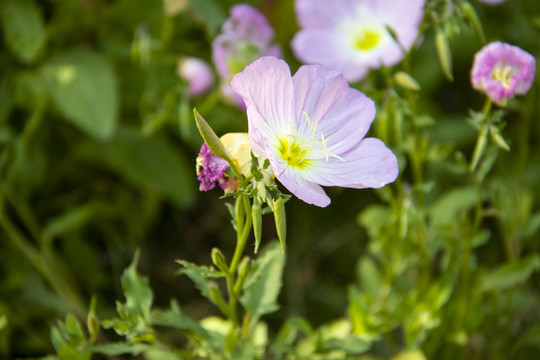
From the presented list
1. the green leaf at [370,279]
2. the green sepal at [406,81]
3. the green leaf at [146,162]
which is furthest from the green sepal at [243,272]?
the green leaf at [146,162]

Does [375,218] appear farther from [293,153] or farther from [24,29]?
[24,29]

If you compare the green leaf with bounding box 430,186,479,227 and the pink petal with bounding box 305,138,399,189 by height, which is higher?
the pink petal with bounding box 305,138,399,189

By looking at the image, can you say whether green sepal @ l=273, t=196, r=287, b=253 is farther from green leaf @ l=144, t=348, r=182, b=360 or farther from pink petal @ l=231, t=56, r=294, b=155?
green leaf @ l=144, t=348, r=182, b=360

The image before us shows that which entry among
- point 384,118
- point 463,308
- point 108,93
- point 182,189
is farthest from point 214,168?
point 182,189

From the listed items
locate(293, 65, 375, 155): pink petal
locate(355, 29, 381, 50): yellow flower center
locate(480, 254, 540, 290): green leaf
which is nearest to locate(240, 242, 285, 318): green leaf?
locate(293, 65, 375, 155): pink petal

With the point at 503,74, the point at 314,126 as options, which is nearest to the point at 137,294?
the point at 314,126
